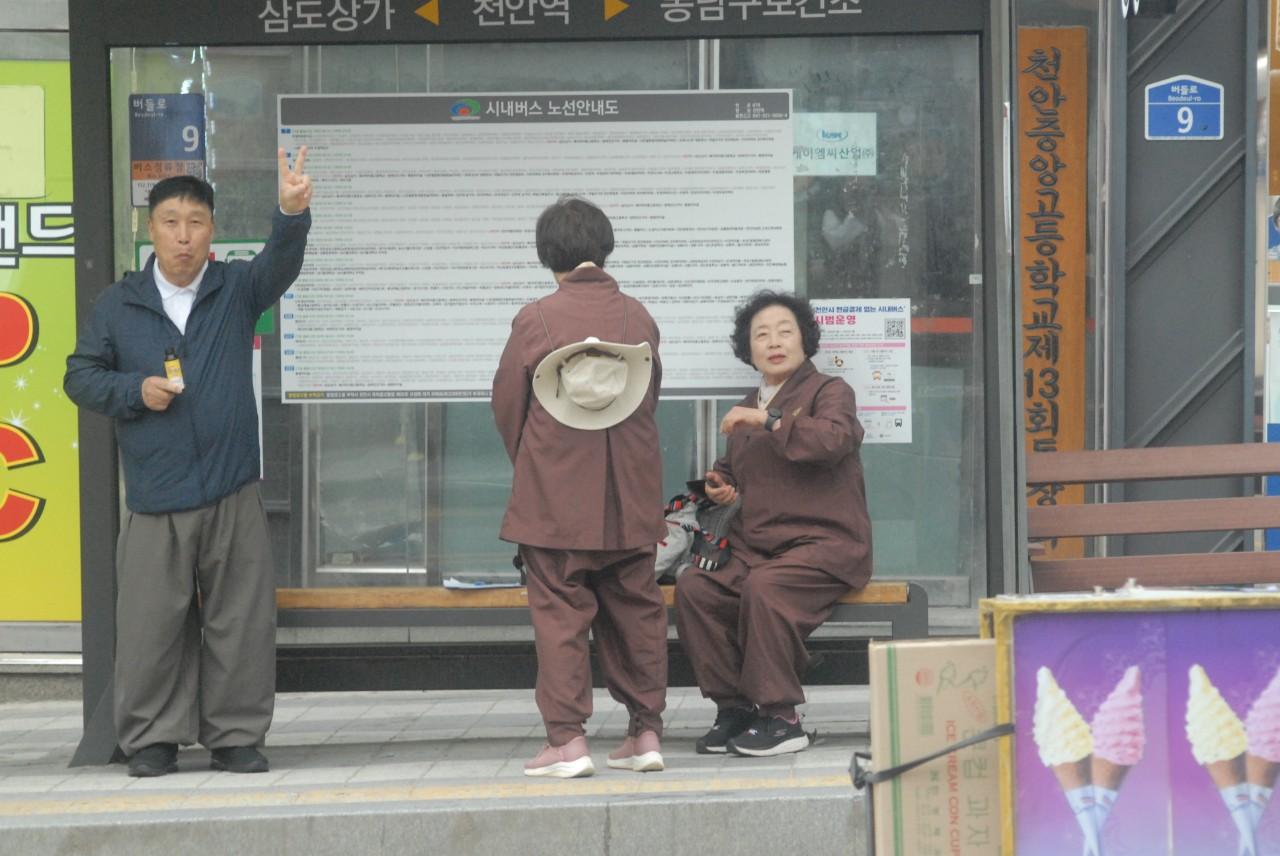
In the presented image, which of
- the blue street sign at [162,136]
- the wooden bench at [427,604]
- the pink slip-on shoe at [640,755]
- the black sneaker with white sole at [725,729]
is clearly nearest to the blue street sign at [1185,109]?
the wooden bench at [427,604]

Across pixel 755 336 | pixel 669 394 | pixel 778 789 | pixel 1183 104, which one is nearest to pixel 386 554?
pixel 669 394

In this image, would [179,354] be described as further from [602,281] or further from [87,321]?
[602,281]

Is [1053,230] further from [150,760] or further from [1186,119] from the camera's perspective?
[150,760]

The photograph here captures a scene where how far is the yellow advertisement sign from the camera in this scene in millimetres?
7641

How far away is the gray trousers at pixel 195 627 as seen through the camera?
5230 mm

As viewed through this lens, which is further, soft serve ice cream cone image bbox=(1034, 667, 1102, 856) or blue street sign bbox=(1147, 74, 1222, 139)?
blue street sign bbox=(1147, 74, 1222, 139)

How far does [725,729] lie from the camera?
5.53 metres

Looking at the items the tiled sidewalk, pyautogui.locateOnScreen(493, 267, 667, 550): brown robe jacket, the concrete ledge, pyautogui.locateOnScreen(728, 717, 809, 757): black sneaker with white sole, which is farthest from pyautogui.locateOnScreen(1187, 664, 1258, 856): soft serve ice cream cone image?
pyautogui.locateOnScreen(728, 717, 809, 757): black sneaker with white sole

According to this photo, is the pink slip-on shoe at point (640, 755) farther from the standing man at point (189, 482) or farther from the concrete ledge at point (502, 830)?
the standing man at point (189, 482)

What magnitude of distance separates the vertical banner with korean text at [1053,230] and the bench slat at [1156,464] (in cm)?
119

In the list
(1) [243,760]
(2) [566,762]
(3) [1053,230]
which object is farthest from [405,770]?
(3) [1053,230]

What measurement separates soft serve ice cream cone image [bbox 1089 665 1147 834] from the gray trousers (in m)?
3.16

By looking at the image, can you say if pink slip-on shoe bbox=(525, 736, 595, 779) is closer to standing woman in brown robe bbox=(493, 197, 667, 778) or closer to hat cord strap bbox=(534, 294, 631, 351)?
standing woman in brown robe bbox=(493, 197, 667, 778)

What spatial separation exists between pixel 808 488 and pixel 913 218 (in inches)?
42.9
